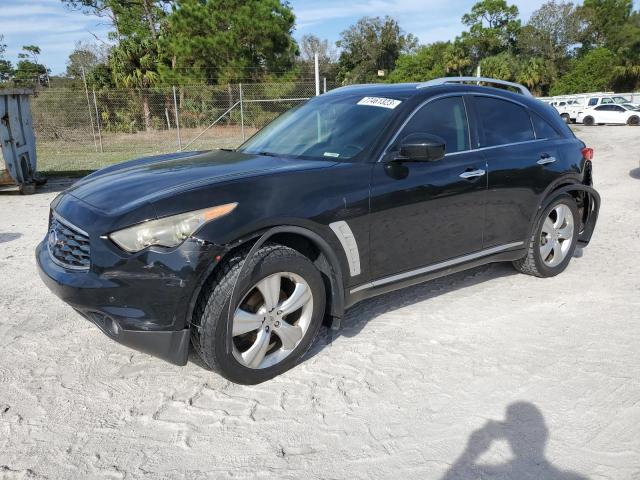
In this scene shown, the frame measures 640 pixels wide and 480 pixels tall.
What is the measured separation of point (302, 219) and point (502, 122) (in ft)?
7.40

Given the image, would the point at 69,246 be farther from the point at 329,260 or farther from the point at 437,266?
the point at 437,266

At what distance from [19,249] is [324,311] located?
14.2 feet

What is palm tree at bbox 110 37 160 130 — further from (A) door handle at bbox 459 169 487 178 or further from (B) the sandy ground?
(A) door handle at bbox 459 169 487 178

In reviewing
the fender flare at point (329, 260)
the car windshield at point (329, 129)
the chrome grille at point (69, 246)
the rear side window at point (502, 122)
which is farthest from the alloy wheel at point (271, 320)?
the rear side window at point (502, 122)

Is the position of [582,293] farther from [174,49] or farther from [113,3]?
[113,3]

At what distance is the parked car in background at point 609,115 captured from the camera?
101ft

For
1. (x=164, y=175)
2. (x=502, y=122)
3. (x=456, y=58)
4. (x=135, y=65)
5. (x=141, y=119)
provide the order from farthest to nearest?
(x=456, y=58)
(x=135, y=65)
(x=141, y=119)
(x=502, y=122)
(x=164, y=175)

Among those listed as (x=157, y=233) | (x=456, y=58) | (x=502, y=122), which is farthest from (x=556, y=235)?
(x=456, y=58)

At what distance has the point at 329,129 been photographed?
3965mm

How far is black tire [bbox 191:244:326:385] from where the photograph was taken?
2.88 m

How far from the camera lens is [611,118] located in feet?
103

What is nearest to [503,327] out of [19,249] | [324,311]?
[324,311]

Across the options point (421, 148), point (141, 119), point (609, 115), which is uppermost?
point (421, 148)

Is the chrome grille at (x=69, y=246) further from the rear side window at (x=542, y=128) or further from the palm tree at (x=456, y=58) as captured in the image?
the palm tree at (x=456, y=58)
